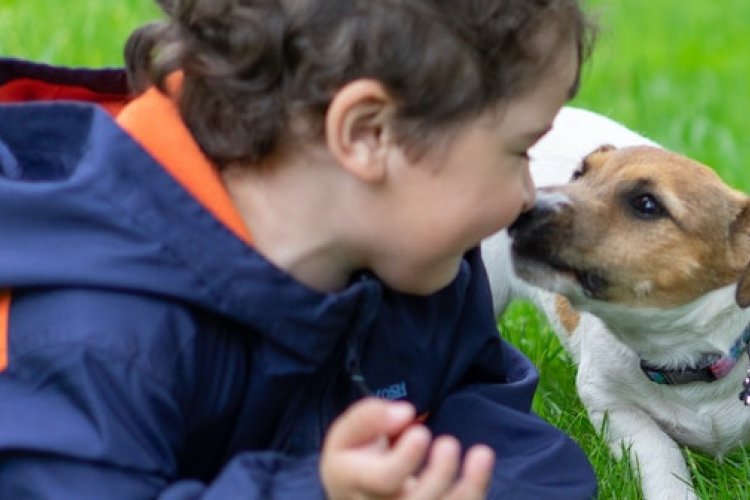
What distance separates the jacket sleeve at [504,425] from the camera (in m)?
2.55

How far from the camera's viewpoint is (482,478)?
183 cm

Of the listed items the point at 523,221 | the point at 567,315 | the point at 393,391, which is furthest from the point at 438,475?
the point at 567,315

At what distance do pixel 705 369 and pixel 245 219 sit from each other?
4.70 feet

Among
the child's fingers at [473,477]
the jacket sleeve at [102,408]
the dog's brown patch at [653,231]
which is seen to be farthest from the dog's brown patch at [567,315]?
the child's fingers at [473,477]

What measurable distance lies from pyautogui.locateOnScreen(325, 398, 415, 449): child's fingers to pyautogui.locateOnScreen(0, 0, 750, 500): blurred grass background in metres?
1.17

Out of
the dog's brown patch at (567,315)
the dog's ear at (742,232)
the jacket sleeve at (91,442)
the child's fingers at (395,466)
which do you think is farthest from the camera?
the dog's brown patch at (567,315)

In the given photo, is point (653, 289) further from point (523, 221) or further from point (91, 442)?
point (91, 442)

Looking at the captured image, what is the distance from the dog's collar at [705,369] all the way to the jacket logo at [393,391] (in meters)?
0.98

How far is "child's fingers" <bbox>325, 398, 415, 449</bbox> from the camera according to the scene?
1.80 meters

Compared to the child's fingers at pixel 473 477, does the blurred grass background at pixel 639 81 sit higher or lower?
lower

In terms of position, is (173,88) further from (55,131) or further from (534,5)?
(534,5)

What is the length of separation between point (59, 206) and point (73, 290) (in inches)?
4.6

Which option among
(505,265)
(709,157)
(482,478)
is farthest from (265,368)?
(709,157)

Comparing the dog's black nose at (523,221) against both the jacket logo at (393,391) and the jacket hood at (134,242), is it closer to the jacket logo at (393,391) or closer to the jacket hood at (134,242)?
the jacket logo at (393,391)
